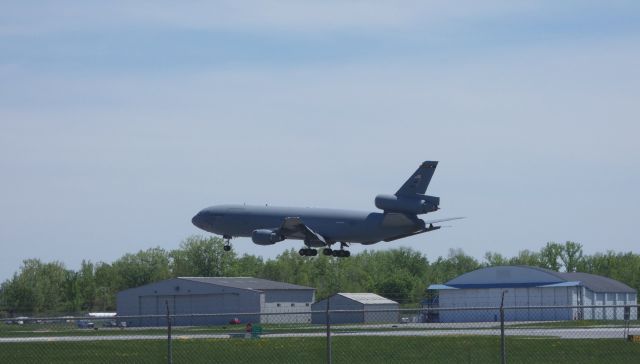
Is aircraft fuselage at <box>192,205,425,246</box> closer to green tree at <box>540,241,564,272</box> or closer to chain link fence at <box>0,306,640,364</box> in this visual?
chain link fence at <box>0,306,640,364</box>

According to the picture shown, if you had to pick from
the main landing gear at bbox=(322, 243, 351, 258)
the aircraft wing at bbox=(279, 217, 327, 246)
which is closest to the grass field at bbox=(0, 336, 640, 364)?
the aircraft wing at bbox=(279, 217, 327, 246)

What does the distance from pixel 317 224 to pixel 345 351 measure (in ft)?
108

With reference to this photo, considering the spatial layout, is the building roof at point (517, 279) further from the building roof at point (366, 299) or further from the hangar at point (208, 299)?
the hangar at point (208, 299)

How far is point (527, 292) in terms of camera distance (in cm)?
8681

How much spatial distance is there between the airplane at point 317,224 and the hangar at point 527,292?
1608cm

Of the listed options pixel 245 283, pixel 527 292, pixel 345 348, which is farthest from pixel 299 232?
pixel 345 348

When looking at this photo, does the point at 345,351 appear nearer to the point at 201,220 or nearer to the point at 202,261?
the point at 201,220

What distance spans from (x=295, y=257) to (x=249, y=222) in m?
70.2

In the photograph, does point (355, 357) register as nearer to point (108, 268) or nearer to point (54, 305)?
point (54, 305)

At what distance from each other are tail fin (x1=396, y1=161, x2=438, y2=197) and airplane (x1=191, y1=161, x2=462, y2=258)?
54 millimetres

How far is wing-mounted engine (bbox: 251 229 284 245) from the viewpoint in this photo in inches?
2719

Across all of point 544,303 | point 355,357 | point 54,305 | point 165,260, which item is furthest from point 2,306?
point 355,357

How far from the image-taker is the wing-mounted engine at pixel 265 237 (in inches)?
2719

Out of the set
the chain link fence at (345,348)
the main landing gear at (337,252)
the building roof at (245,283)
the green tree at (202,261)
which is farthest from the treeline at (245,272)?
the chain link fence at (345,348)
